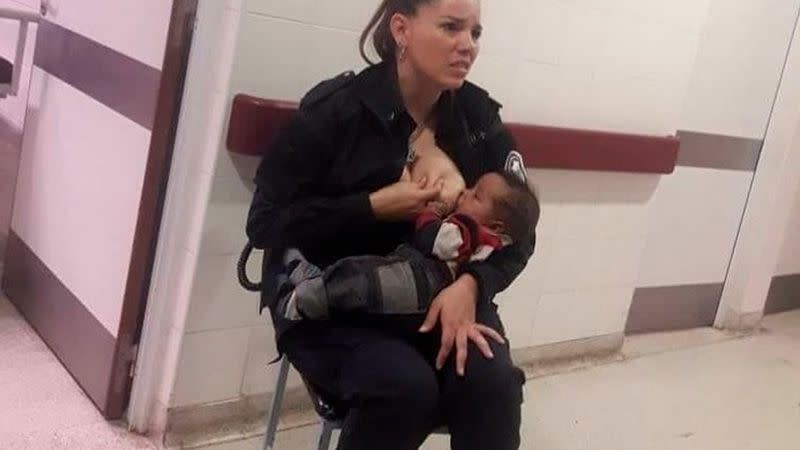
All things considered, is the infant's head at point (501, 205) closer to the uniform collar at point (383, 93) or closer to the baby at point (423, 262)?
the baby at point (423, 262)

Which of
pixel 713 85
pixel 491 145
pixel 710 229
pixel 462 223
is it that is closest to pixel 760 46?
pixel 713 85

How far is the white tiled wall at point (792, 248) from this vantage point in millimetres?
4352

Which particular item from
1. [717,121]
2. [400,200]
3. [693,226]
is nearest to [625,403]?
[693,226]

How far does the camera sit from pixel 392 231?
76.2 inches

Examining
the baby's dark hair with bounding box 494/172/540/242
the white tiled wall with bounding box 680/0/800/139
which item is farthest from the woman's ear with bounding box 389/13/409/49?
the white tiled wall with bounding box 680/0/800/139

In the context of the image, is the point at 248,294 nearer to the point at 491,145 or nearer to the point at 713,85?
the point at 491,145

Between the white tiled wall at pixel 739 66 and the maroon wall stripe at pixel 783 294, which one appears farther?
the maroon wall stripe at pixel 783 294

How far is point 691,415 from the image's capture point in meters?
3.12

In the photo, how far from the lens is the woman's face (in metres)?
1.88

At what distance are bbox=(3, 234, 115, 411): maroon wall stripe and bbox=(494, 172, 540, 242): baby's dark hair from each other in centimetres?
115

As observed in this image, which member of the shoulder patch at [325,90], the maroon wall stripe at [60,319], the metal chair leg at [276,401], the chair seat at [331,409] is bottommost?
the maroon wall stripe at [60,319]

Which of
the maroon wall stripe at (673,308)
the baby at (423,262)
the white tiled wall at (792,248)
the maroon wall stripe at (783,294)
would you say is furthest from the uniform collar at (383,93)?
the maroon wall stripe at (783,294)

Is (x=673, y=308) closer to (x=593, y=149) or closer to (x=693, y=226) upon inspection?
(x=693, y=226)

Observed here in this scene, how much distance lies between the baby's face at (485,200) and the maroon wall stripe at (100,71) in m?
0.86
